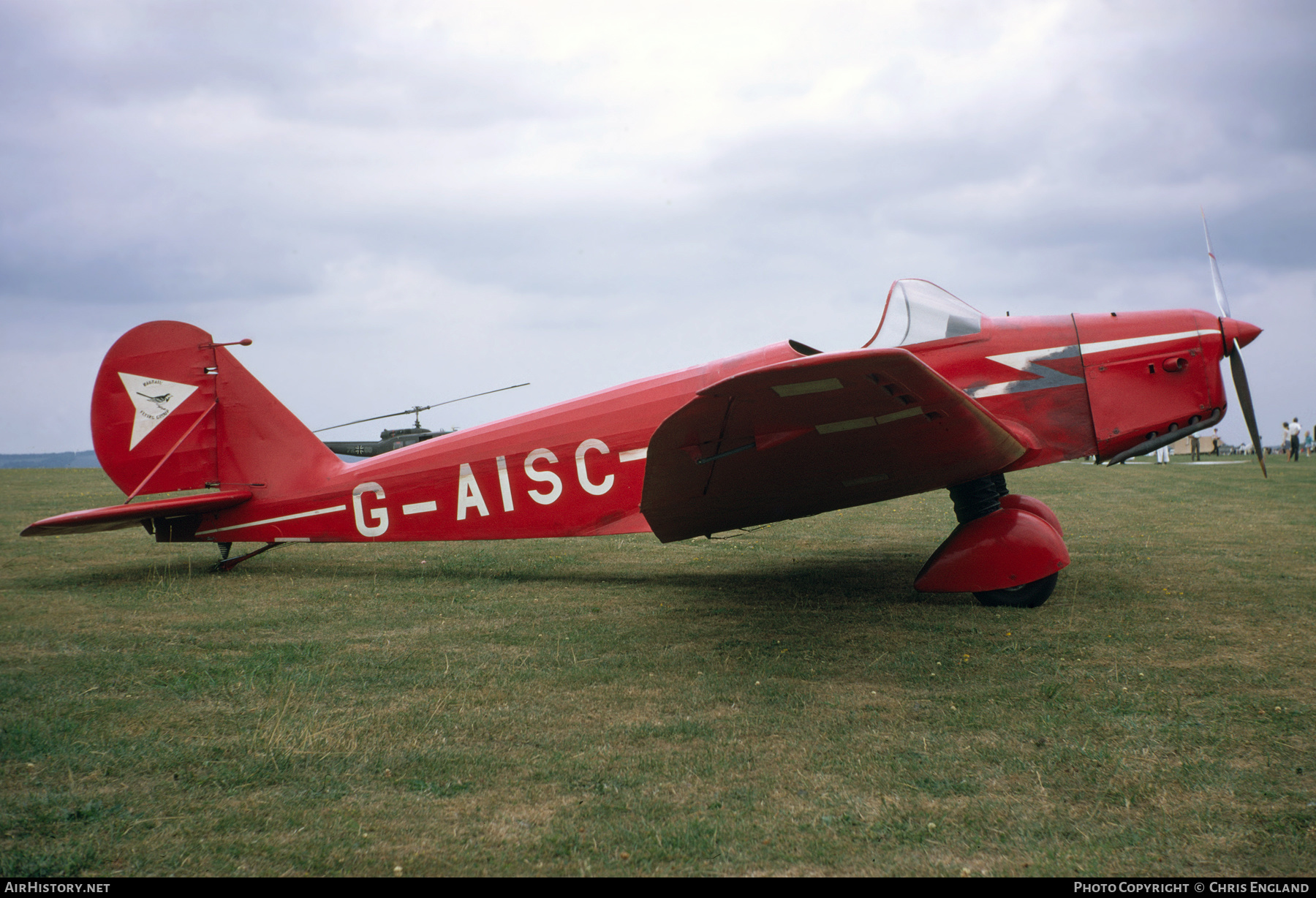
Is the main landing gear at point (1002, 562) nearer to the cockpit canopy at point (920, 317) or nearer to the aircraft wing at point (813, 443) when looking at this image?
the aircraft wing at point (813, 443)

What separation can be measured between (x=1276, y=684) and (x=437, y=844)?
393cm

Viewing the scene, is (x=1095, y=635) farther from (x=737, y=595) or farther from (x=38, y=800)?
(x=38, y=800)

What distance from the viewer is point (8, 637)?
15.7 feet

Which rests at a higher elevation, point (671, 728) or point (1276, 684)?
point (671, 728)

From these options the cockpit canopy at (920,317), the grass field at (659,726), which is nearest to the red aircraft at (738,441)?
Answer: the cockpit canopy at (920,317)

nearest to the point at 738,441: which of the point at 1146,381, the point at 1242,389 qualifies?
the point at 1146,381

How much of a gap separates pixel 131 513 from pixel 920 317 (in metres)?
6.56

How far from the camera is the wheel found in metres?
5.19

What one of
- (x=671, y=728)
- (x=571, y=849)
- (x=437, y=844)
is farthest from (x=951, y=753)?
(x=437, y=844)

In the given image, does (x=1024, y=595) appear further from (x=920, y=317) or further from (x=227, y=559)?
(x=227, y=559)

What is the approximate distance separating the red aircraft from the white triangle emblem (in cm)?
2

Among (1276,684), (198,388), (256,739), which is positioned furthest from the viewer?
(198,388)

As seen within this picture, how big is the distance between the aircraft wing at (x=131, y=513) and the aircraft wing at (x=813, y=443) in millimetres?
4254
